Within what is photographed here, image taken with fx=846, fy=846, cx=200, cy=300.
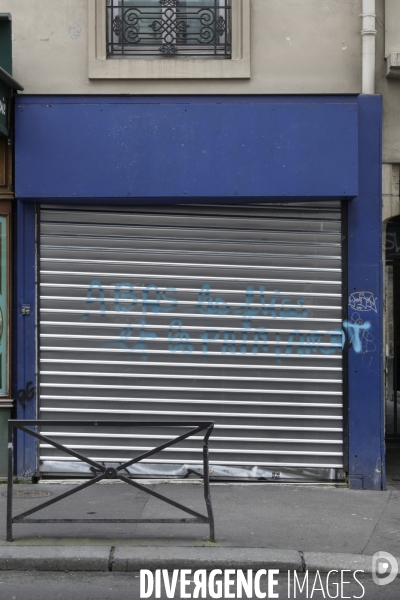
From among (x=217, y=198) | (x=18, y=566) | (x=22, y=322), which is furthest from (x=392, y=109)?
(x=18, y=566)

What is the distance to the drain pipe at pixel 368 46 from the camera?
9.29 meters

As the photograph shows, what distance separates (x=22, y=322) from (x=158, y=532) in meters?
3.14

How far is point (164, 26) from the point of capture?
955 cm

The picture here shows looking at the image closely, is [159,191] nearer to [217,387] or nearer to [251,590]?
[217,387]

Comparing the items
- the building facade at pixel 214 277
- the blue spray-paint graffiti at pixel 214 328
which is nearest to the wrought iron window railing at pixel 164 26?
the building facade at pixel 214 277

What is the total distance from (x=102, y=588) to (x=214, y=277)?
4089 mm

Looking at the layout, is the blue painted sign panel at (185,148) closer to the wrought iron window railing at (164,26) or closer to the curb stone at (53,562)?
the wrought iron window railing at (164,26)

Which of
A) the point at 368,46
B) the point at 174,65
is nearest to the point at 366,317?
the point at 368,46

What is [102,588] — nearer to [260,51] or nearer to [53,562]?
[53,562]

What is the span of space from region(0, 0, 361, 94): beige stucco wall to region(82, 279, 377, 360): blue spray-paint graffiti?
2.21 meters

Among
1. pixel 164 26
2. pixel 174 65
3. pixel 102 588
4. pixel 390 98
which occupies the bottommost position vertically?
pixel 102 588

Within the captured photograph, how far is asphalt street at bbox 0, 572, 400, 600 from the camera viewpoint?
6137 mm

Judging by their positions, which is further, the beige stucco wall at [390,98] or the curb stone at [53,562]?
the beige stucco wall at [390,98]

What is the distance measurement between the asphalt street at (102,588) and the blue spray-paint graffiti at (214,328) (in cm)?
326
